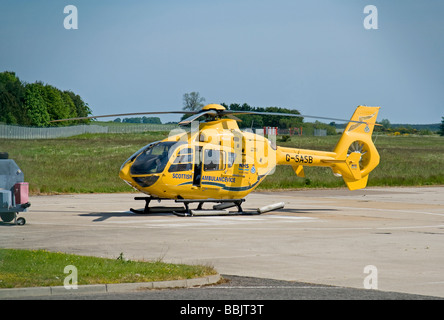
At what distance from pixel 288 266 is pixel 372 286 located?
278cm

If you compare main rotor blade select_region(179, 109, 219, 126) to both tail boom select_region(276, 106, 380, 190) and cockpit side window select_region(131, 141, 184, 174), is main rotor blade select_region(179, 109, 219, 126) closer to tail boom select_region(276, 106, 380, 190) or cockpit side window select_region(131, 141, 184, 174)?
cockpit side window select_region(131, 141, 184, 174)

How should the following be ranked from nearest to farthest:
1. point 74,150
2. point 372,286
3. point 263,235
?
1. point 372,286
2. point 263,235
3. point 74,150

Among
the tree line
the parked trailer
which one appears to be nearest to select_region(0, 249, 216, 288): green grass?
the tree line

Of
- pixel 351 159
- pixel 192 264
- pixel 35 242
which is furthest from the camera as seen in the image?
pixel 351 159

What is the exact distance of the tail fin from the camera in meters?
30.6

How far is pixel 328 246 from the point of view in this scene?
18.9m

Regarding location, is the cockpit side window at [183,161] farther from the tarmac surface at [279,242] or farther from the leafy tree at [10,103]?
→ the leafy tree at [10,103]

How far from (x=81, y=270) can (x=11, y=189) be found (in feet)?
31.9

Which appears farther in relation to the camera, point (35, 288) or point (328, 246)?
point (328, 246)

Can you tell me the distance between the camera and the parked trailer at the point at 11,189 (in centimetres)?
2183

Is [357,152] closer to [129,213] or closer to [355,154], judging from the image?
[355,154]

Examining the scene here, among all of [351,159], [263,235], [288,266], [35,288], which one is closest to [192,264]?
[288,266]

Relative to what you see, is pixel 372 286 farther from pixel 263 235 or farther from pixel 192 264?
pixel 263 235
